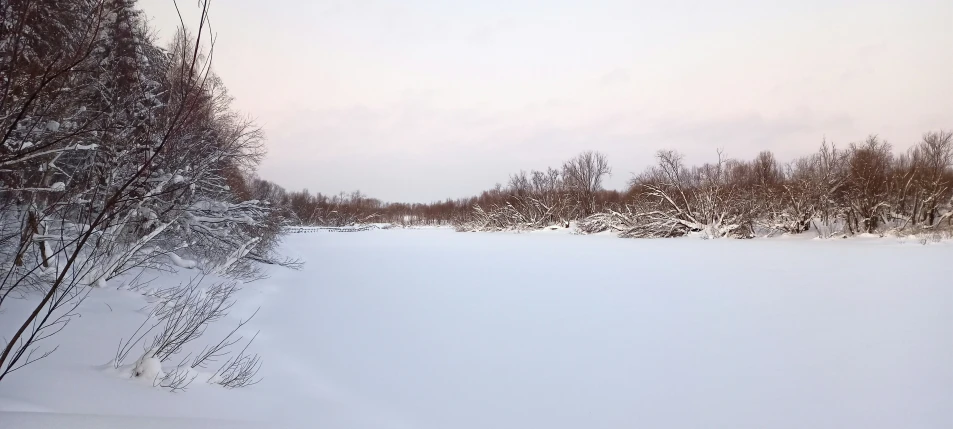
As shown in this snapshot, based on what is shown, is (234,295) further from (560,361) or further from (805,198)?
(805,198)

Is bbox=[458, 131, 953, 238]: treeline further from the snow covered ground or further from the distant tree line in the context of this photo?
the snow covered ground

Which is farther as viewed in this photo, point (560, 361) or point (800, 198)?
point (800, 198)

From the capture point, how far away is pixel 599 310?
706 centimetres

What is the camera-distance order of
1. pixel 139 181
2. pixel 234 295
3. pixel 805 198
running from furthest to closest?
pixel 805 198, pixel 234 295, pixel 139 181

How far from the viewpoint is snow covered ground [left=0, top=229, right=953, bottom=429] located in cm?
337

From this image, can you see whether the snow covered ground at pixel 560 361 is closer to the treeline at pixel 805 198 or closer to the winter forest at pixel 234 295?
the winter forest at pixel 234 295

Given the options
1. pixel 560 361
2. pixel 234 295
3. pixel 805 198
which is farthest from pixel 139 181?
pixel 805 198

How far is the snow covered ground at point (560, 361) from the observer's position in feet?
11.0

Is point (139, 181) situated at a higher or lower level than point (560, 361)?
higher

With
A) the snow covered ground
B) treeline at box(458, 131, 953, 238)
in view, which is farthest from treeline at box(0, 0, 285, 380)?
treeline at box(458, 131, 953, 238)

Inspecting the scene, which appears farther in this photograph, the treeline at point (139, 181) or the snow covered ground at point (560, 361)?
the treeline at point (139, 181)

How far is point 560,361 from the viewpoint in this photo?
15.9ft

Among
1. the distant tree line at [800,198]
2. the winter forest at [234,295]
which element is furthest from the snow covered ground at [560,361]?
the distant tree line at [800,198]

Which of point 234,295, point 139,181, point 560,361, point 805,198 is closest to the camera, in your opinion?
point 560,361
